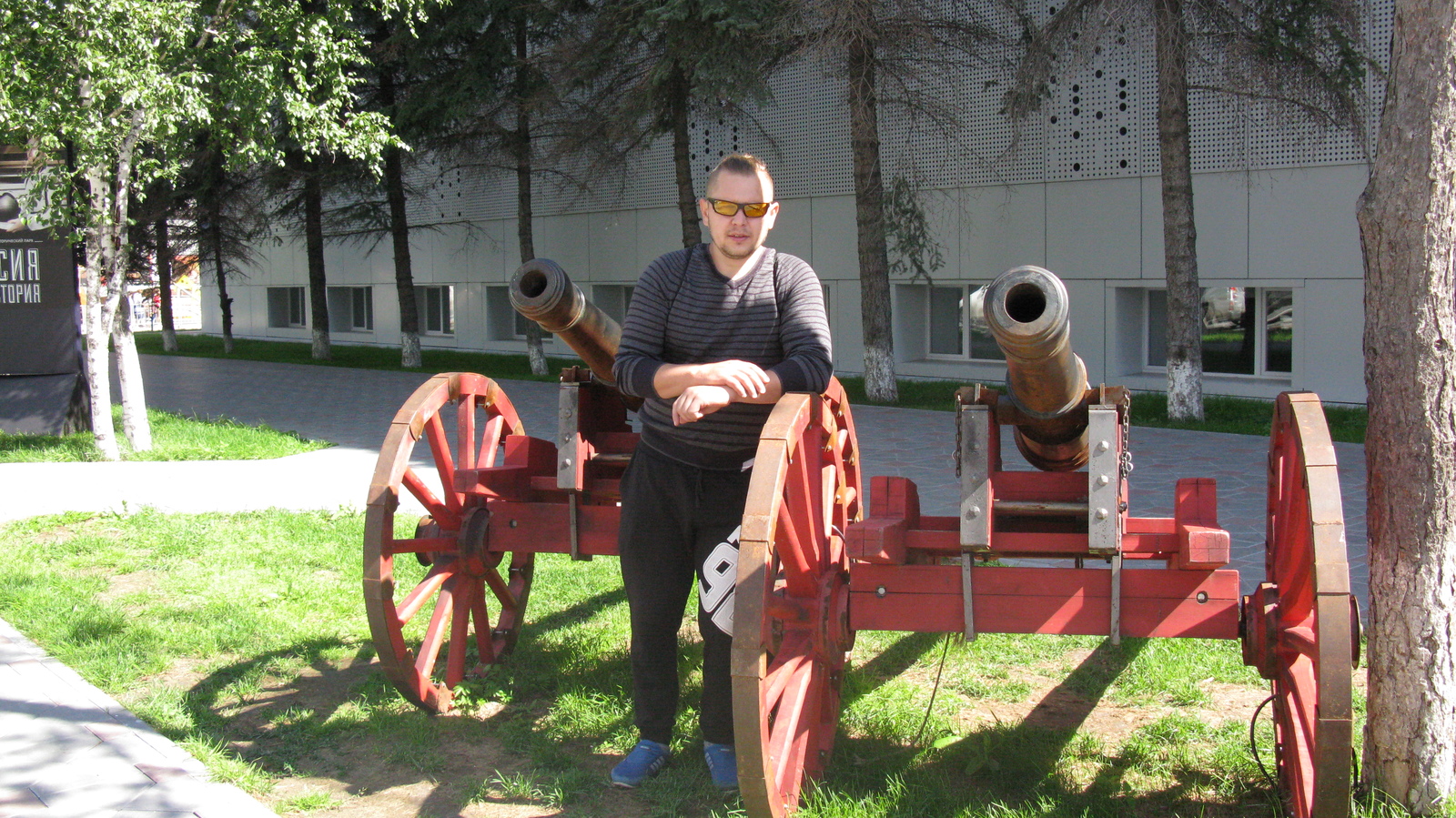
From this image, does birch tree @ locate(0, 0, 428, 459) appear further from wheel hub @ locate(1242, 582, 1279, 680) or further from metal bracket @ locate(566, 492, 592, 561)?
wheel hub @ locate(1242, 582, 1279, 680)

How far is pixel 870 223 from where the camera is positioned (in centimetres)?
1473

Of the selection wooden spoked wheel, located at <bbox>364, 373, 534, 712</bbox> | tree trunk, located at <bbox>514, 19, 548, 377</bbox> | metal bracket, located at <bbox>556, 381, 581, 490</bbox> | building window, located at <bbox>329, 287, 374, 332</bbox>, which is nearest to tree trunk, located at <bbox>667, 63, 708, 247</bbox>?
tree trunk, located at <bbox>514, 19, 548, 377</bbox>

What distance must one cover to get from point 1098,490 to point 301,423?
12.3 metres

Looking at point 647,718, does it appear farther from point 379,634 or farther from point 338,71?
point 338,71

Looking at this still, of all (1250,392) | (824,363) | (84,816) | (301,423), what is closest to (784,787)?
(824,363)

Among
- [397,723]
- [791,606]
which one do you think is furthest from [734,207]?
[397,723]

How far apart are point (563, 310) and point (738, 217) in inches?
37.6

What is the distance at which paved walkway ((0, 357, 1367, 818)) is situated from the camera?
382 centimetres

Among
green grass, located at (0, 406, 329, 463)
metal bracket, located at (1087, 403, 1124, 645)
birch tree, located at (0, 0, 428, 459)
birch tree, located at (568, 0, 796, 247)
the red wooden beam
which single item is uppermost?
birch tree, located at (568, 0, 796, 247)

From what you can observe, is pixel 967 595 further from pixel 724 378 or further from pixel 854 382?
pixel 854 382

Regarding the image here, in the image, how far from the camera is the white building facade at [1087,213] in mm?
14477

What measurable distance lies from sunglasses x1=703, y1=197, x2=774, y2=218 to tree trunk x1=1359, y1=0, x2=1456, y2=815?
5.53ft

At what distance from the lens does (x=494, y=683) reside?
4.88 meters

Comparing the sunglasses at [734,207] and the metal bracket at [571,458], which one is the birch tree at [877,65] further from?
the sunglasses at [734,207]
